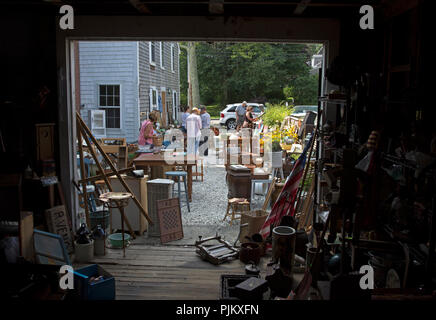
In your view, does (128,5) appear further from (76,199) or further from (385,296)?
(385,296)

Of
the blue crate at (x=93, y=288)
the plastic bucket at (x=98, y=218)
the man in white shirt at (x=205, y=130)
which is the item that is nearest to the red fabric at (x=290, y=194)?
the blue crate at (x=93, y=288)

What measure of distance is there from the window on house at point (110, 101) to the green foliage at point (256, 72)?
749 inches

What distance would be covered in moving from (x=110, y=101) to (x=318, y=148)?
956cm

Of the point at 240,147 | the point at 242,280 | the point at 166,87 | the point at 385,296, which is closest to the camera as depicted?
the point at 385,296

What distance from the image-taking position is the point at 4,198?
19.5 feet

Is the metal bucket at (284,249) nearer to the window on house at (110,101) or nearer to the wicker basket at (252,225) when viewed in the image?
the wicker basket at (252,225)

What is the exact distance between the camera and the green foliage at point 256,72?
3259 cm

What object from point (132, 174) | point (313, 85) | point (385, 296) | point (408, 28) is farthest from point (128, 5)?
point (313, 85)

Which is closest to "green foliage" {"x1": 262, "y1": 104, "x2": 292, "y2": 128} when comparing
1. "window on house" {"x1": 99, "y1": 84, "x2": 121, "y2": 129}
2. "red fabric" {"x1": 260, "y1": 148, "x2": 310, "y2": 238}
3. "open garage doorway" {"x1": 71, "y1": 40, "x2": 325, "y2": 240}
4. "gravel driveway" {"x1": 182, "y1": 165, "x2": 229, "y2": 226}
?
"open garage doorway" {"x1": 71, "y1": 40, "x2": 325, "y2": 240}

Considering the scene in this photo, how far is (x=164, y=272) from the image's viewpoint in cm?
559

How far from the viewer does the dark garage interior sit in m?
3.55

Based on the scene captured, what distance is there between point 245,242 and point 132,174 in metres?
2.24

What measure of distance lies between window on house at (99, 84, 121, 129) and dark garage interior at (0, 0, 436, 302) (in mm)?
8119

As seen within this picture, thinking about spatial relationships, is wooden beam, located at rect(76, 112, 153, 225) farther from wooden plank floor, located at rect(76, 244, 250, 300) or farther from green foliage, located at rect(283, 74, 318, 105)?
green foliage, located at rect(283, 74, 318, 105)
